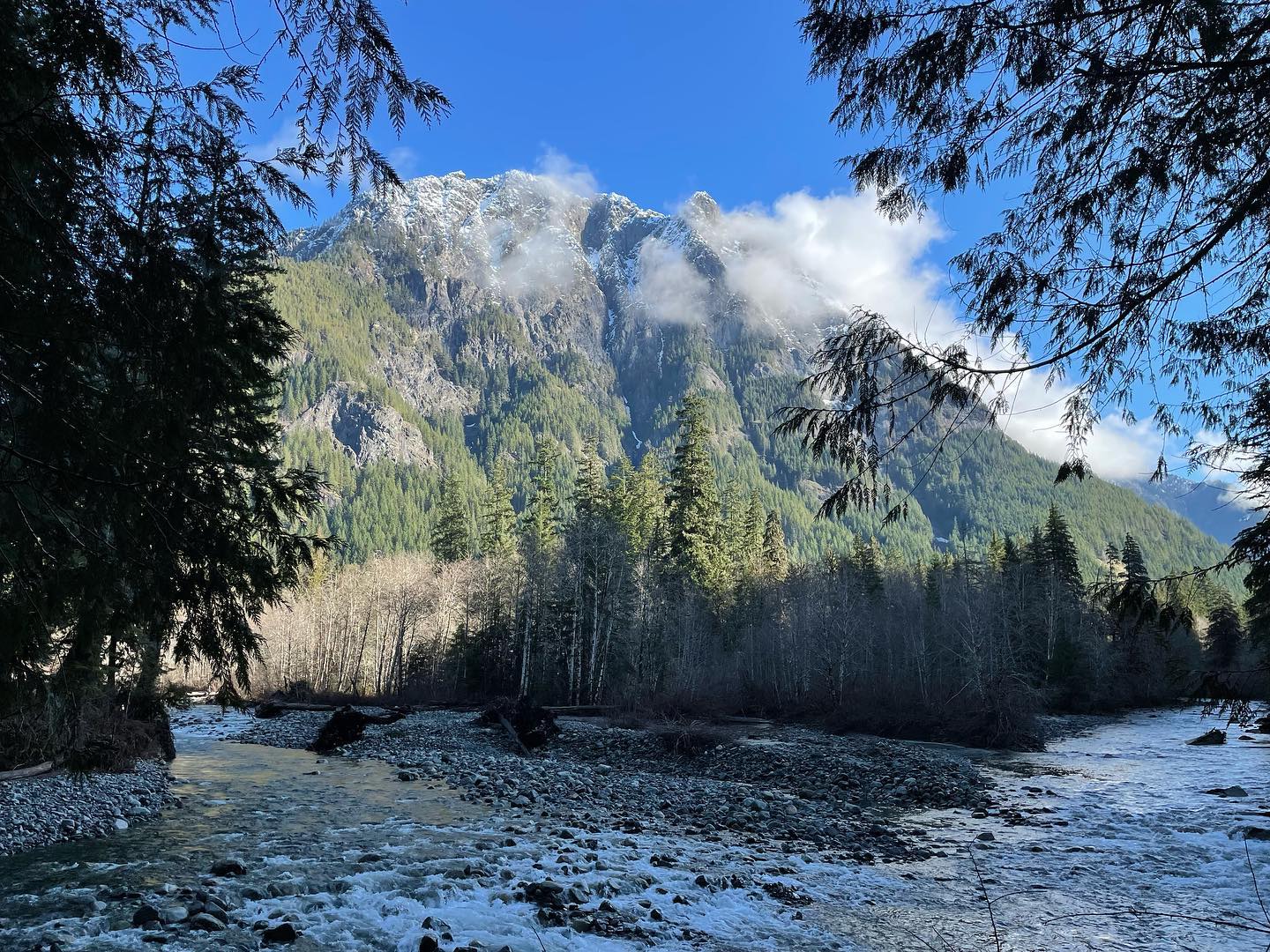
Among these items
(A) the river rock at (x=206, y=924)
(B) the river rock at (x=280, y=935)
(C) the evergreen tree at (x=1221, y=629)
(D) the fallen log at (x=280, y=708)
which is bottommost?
(D) the fallen log at (x=280, y=708)

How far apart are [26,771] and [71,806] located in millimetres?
2095

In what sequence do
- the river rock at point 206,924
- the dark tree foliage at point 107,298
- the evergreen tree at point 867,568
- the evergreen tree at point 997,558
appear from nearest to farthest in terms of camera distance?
the dark tree foliage at point 107,298, the river rock at point 206,924, the evergreen tree at point 997,558, the evergreen tree at point 867,568

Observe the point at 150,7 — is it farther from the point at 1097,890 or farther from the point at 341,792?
the point at 341,792

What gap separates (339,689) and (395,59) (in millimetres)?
46200

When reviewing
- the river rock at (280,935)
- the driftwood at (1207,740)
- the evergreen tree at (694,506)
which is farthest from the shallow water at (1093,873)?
the evergreen tree at (694,506)

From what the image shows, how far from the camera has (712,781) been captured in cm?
1446

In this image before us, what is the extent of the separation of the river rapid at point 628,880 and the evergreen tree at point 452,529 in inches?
1575

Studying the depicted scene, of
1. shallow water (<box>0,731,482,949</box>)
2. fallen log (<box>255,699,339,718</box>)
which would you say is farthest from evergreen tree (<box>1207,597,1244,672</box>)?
fallen log (<box>255,699,339,718</box>)

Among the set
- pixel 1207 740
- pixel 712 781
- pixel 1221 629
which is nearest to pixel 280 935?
pixel 712 781

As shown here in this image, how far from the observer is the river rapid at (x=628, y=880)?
575 centimetres

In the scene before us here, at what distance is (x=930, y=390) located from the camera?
12.3 ft

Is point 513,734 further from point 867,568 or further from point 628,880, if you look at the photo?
point 867,568

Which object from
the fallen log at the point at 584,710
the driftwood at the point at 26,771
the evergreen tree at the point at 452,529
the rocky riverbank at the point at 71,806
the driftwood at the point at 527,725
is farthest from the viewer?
the evergreen tree at the point at 452,529

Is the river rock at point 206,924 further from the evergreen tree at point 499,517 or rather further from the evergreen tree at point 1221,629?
the evergreen tree at point 499,517
